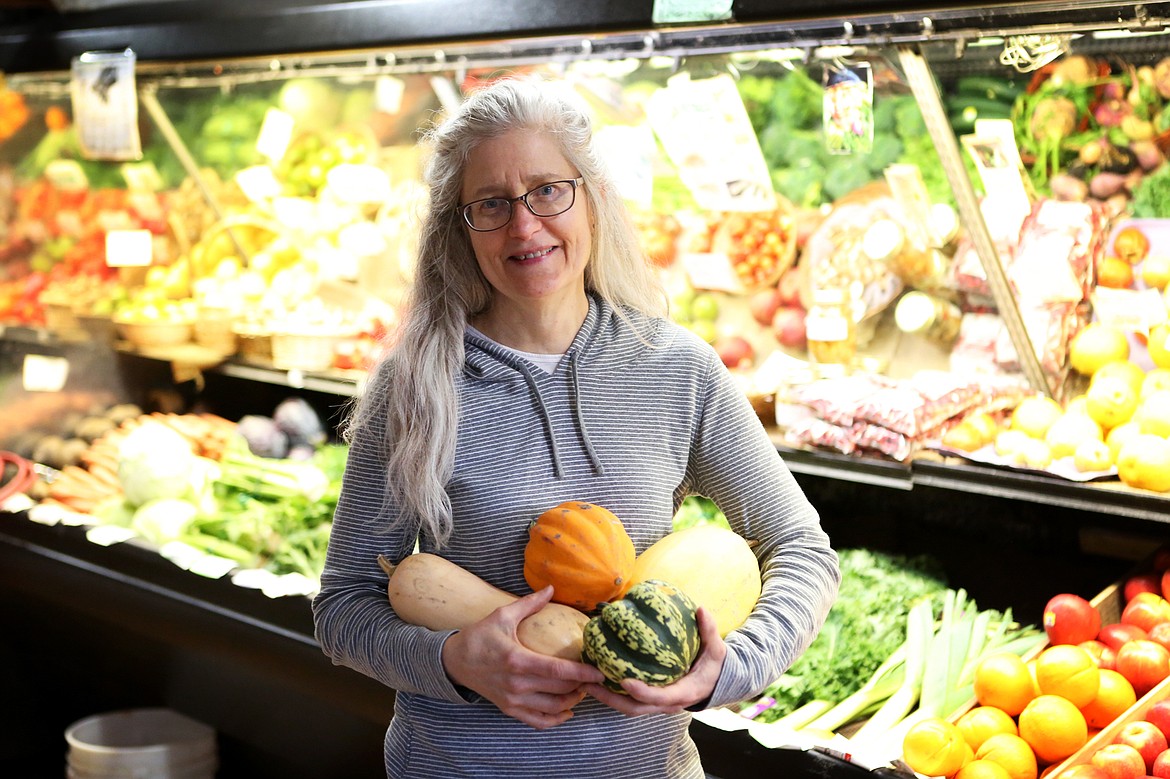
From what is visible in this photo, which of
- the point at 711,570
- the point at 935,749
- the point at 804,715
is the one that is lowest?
the point at 804,715

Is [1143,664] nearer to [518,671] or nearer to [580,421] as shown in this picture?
[580,421]

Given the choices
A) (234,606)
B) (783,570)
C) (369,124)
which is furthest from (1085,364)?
(369,124)

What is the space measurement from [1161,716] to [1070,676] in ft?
0.61

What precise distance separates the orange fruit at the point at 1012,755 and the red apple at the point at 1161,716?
0.84 ft

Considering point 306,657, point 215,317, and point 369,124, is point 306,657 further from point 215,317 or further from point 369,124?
point 369,124

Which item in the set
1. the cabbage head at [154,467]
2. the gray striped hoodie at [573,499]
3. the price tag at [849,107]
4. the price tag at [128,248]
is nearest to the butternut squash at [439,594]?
the gray striped hoodie at [573,499]

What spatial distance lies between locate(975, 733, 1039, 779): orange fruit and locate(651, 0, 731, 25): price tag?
171 centimetres

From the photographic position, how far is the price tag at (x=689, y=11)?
274 centimetres

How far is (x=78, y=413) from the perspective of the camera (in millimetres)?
5078

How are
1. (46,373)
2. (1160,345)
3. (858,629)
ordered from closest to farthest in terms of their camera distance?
(1160,345), (858,629), (46,373)

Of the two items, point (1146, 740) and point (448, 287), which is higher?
point (448, 287)

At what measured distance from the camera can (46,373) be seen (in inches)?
199

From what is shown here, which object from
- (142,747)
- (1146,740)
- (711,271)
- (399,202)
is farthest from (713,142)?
(142,747)

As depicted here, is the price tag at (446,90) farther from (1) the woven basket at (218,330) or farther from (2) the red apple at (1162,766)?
(2) the red apple at (1162,766)
